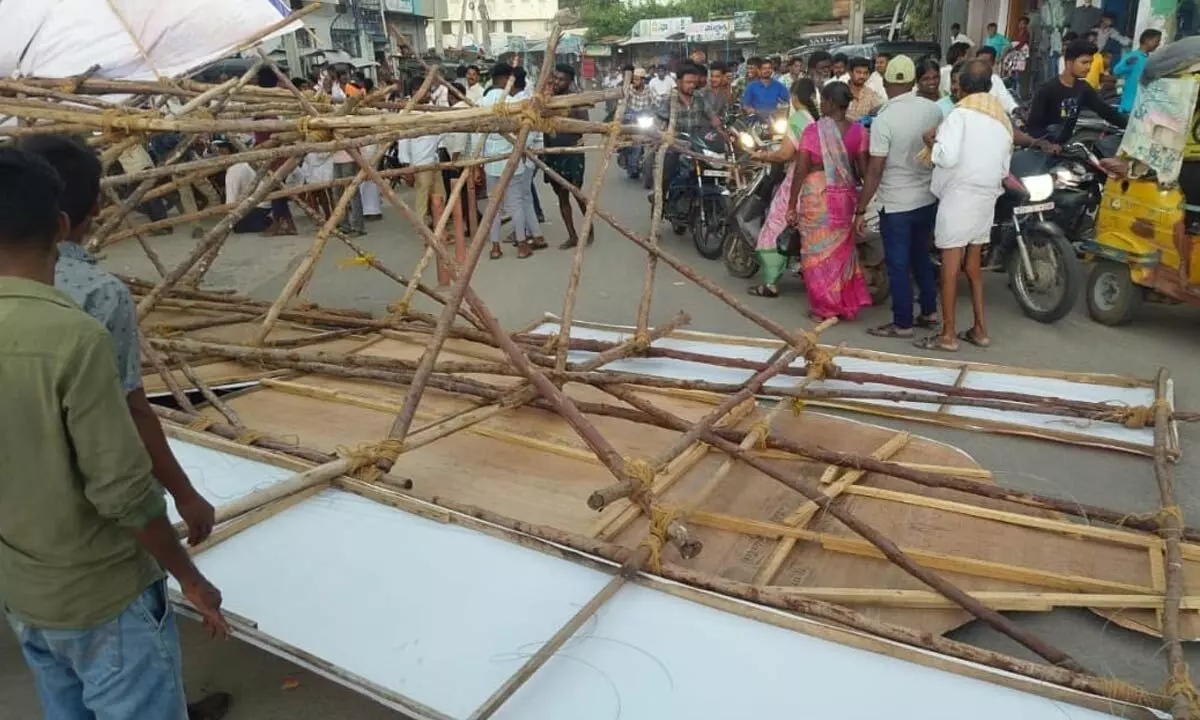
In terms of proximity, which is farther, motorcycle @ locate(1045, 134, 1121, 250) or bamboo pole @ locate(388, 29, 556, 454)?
motorcycle @ locate(1045, 134, 1121, 250)

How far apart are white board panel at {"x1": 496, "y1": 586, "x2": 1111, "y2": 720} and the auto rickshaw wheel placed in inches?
174

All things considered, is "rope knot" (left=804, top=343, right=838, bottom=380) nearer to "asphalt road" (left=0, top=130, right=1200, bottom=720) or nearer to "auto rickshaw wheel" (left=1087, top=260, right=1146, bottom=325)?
"asphalt road" (left=0, top=130, right=1200, bottom=720)

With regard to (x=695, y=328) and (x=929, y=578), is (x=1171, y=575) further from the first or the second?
(x=695, y=328)

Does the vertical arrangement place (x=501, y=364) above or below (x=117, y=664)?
below

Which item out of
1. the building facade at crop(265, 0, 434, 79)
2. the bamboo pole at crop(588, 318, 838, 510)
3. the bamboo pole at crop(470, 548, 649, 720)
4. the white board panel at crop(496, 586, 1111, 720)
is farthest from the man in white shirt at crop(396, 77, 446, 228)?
the white board panel at crop(496, 586, 1111, 720)

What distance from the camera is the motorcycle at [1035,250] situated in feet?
18.2

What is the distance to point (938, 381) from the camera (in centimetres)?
417

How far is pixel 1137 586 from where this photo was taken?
2.63m

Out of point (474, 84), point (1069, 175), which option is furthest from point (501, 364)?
point (474, 84)

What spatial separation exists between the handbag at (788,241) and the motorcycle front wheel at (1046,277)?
1.44 meters

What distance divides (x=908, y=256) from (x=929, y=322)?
1.70ft

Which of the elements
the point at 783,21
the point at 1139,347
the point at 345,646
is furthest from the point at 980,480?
the point at 783,21

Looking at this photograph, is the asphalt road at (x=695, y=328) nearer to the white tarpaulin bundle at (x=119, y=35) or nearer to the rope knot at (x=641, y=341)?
the rope knot at (x=641, y=341)

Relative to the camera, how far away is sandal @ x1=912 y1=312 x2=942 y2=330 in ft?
Answer: 18.8
